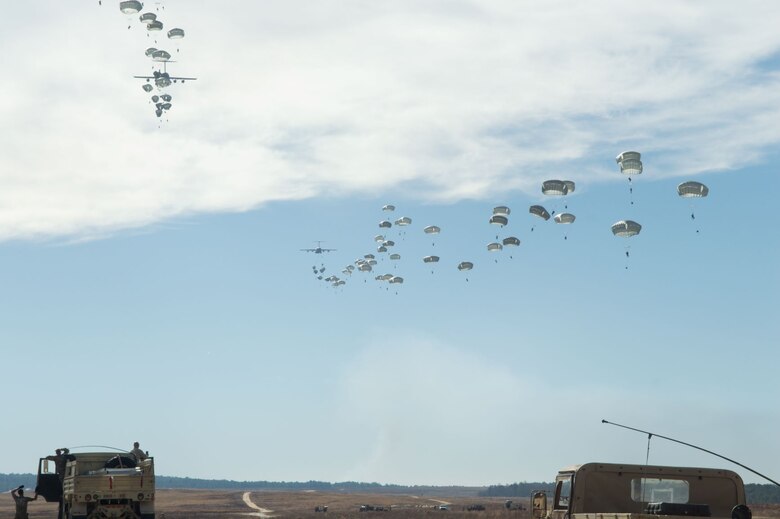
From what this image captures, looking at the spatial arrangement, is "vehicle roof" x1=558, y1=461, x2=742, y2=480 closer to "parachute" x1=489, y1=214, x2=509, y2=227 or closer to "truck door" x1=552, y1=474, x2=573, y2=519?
"truck door" x1=552, y1=474, x2=573, y2=519

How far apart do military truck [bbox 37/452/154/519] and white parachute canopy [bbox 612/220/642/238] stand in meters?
34.8

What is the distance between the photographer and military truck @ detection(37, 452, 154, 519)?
30.2 m

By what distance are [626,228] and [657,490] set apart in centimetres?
4514

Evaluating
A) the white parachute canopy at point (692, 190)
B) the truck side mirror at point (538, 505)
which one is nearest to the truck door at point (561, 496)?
the truck side mirror at point (538, 505)

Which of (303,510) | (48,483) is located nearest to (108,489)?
(48,483)

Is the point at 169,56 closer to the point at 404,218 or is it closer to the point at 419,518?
the point at 404,218

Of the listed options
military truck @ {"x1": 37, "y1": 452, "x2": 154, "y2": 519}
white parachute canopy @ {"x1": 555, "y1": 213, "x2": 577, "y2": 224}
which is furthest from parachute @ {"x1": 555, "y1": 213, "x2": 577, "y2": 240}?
military truck @ {"x1": 37, "y1": 452, "x2": 154, "y2": 519}

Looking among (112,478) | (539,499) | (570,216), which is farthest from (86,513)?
(570,216)

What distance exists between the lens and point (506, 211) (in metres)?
73.0

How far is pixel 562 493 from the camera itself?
17391 mm

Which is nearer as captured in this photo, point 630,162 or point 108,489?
point 108,489

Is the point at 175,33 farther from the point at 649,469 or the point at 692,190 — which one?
the point at 649,469

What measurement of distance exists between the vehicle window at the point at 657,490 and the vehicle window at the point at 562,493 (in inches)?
36.1

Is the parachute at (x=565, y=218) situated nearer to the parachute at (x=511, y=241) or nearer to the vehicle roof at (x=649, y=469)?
the parachute at (x=511, y=241)
